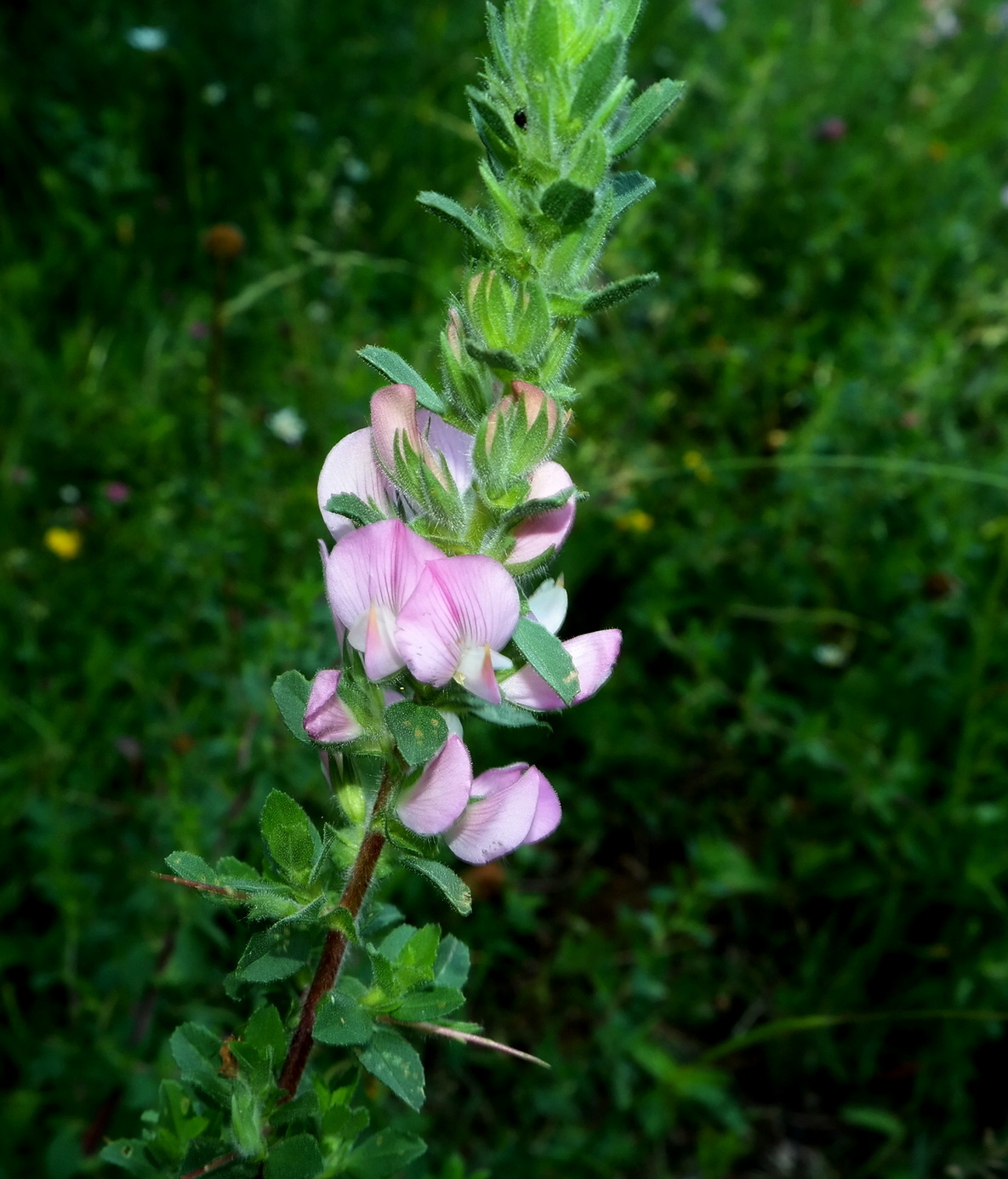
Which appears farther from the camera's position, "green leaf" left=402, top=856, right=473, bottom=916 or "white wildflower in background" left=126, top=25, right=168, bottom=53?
"white wildflower in background" left=126, top=25, right=168, bottom=53

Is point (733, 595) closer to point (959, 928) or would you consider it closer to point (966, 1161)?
point (959, 928)

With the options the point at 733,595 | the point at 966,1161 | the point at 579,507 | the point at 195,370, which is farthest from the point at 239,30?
the point at 966,1161

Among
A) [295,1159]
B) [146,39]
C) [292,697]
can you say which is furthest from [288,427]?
[295,1159]

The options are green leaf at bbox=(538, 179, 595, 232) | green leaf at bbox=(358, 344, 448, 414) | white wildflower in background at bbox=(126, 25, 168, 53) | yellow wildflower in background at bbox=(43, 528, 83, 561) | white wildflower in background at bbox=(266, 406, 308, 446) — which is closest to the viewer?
green leaf at bbox=(538, 179, 595, 232)

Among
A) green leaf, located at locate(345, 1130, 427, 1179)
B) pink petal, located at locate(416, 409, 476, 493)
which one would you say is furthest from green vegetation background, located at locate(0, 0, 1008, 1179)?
pink petal, located at locate(416, 409, 476, 493)

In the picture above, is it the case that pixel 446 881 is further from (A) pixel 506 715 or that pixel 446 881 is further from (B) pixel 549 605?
(B) pixel 549 605

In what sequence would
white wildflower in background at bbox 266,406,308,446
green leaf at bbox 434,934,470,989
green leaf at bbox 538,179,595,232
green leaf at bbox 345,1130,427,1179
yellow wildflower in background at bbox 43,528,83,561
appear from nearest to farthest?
green leaf at bbox 538,179,595,232
green leaf at bbox 345,1130,427,1179
green leaf at bbox 434,934,470,989
yellow wildflower in background at bbox 43,528,83,561
white wildflower in background at bbox 266,406,308,446

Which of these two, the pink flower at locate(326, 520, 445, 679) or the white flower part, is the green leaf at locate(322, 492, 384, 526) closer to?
the pink flower at locate(326, 520, 445, 679)
